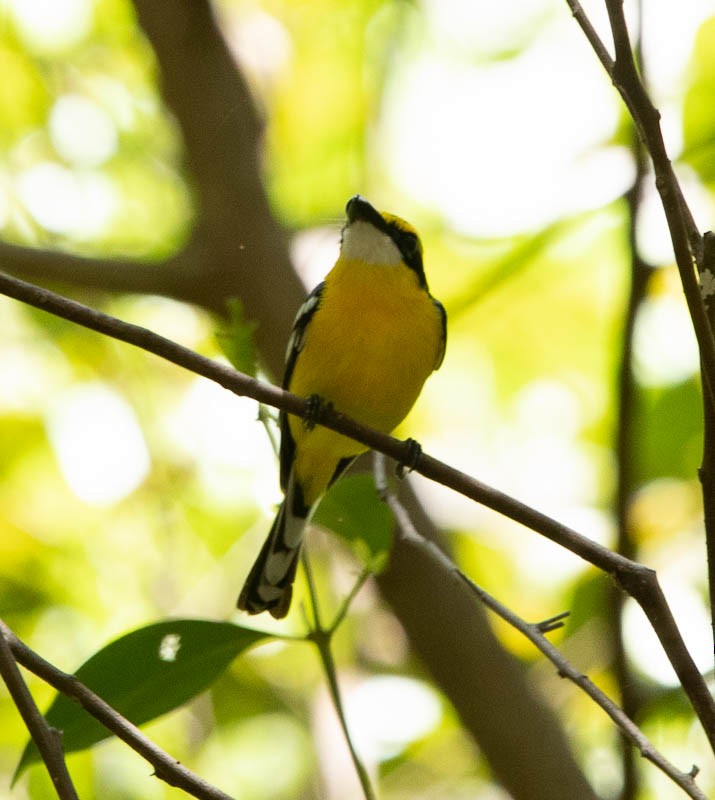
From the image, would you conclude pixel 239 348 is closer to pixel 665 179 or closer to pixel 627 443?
pixel 627 443

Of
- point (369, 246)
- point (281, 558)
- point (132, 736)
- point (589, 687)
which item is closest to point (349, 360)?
point (369, 246)

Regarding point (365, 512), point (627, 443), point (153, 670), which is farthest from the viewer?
point (627, 443)

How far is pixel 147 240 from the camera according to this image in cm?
734

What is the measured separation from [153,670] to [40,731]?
1.14 metres

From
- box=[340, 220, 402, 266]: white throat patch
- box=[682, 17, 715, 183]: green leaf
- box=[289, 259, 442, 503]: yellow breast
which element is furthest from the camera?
box=[340, 220, 402, 266]: white throat patch

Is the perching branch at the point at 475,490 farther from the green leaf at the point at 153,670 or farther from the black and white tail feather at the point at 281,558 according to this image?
the black and white tail feather at the point at 281,558

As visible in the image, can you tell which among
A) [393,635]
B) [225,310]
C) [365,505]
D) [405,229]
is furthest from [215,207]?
[393,635]

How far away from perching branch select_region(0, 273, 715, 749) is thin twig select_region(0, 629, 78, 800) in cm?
68

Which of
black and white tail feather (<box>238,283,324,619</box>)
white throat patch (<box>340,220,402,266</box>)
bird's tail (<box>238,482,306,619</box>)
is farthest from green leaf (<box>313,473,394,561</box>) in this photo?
white throat patch (<box>340,220,402,266</box>)

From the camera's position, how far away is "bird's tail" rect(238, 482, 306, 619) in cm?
459

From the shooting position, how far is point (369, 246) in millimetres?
4973

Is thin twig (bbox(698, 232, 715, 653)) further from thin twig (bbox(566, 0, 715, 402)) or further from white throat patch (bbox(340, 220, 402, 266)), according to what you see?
white throat patch (bbox(340, 220, 402, 266))

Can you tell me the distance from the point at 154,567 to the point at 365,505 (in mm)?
3455

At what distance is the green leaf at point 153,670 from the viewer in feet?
9.96
